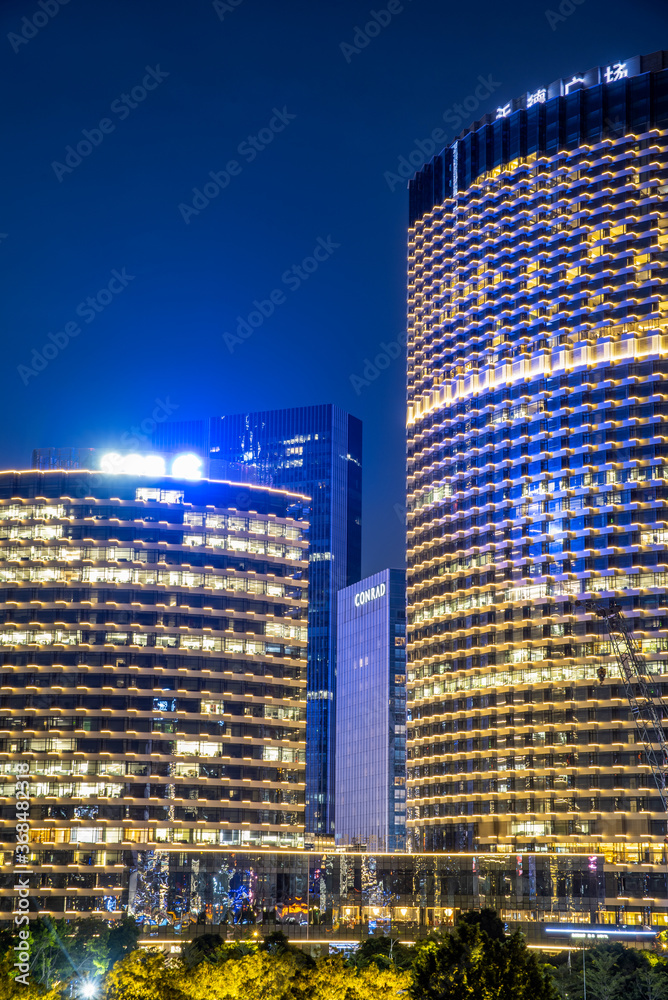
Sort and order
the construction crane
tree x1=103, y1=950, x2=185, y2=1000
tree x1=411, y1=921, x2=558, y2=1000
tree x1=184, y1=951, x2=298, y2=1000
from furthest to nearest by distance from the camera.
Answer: the construction crane → tree x1=184, y1=951, x2=298, y2=1000 → tree x1=103, y1=950, x2=185, y2=1000 → tree x1=411, y1=921, x2=558, y2=1000

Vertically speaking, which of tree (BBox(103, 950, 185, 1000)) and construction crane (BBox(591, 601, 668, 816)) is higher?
construction crane (BBox(591, 601, 668, 816))

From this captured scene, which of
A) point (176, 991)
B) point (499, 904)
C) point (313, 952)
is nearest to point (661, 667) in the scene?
point (499, 904)

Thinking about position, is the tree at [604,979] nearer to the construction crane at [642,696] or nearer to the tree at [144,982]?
the tree at [144,982]

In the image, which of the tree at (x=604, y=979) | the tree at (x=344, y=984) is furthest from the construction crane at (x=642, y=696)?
the tree at (x=344, y=984)

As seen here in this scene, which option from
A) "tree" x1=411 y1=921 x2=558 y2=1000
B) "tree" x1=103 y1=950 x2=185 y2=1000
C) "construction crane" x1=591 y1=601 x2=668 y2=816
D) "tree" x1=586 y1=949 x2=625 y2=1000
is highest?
"construction crane" x1=591 y1=601 x2=668 y2=816

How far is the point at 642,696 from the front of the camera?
639 ft

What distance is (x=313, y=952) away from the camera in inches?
6196

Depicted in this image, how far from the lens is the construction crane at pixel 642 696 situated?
19088cm

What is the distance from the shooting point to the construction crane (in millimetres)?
190875

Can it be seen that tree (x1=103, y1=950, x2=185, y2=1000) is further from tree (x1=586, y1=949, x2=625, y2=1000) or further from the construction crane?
the construction crane

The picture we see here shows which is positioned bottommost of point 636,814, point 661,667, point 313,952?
point 313,952

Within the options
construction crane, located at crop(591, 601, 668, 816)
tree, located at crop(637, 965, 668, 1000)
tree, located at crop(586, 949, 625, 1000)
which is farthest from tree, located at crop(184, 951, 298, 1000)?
construction crane, located at crop(591, 601, 668, 816)

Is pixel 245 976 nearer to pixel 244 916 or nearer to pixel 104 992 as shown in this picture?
pixel 104 992

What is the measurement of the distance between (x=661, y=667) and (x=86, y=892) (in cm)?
9334
